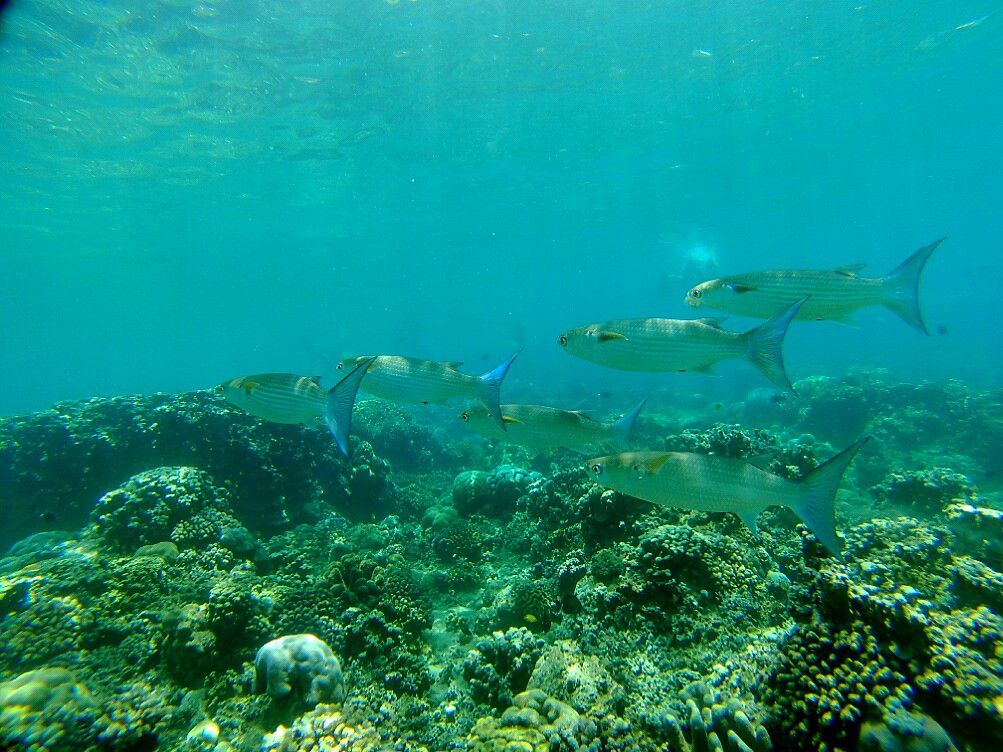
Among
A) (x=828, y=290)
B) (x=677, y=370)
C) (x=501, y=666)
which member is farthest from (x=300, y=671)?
(x=828, y=290)

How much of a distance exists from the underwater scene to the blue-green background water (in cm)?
26

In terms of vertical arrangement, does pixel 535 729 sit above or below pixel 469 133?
below

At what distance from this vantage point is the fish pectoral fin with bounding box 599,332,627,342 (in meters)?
4.27

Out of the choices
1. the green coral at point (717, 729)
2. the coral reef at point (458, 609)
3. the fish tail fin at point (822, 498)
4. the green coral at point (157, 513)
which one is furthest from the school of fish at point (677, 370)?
the green coral at point (157, 513)

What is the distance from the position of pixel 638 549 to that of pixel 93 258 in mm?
57722

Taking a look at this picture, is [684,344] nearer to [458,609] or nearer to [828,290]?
[828,290]

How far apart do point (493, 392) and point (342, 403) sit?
1.56 meters

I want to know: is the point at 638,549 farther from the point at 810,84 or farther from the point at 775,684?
the point at 810,84

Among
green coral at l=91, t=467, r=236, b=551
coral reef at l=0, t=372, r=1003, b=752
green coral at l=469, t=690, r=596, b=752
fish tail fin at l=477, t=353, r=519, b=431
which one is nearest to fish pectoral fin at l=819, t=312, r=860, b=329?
coral reef at l=0, t=372, r=1003, b=752

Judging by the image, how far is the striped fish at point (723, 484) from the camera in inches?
127

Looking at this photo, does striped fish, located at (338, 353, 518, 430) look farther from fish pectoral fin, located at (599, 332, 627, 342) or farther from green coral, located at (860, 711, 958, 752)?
green coral, located at (860, 711, 958, 752)

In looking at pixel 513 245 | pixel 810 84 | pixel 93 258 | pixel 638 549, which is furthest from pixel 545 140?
pixel 93 258

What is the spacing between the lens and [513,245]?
65750 mm

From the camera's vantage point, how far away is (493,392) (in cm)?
499
